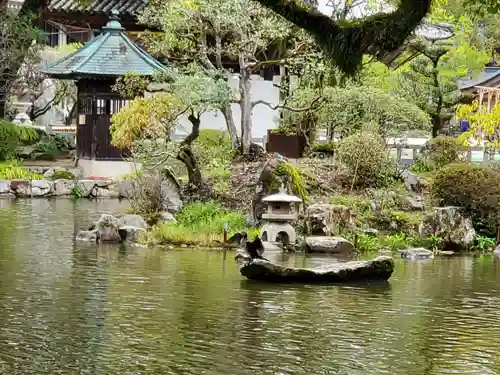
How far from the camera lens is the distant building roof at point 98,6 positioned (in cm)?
3709

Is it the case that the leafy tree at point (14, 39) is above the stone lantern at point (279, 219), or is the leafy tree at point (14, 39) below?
above

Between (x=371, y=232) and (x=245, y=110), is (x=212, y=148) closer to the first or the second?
(x=245, y=110)

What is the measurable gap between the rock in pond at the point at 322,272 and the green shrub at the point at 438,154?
12.0m

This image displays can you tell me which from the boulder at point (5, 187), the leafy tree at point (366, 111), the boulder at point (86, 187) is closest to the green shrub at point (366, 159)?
the leafy tree at point (366, 111)

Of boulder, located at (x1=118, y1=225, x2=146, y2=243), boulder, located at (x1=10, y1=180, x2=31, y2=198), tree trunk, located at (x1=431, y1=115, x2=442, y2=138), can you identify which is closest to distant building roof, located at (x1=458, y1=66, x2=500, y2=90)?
tree trunk, located at (x1=431, y1=115, x2=442, y2=138)

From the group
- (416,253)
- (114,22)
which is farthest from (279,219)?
(114,22)

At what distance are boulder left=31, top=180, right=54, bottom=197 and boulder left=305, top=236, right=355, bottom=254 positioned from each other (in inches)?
556

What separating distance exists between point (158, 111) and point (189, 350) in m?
13.7

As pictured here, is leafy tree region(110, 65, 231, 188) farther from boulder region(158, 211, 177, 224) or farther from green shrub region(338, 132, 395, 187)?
green shrub region(338, 132, 395, 187)

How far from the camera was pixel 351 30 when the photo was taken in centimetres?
872

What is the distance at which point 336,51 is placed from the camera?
877 centimetres

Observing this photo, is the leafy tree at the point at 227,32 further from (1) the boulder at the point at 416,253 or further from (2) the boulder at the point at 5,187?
(1) the boulder at the point at 416,253

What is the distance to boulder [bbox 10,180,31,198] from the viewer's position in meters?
31.8

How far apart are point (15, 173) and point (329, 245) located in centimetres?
1596
